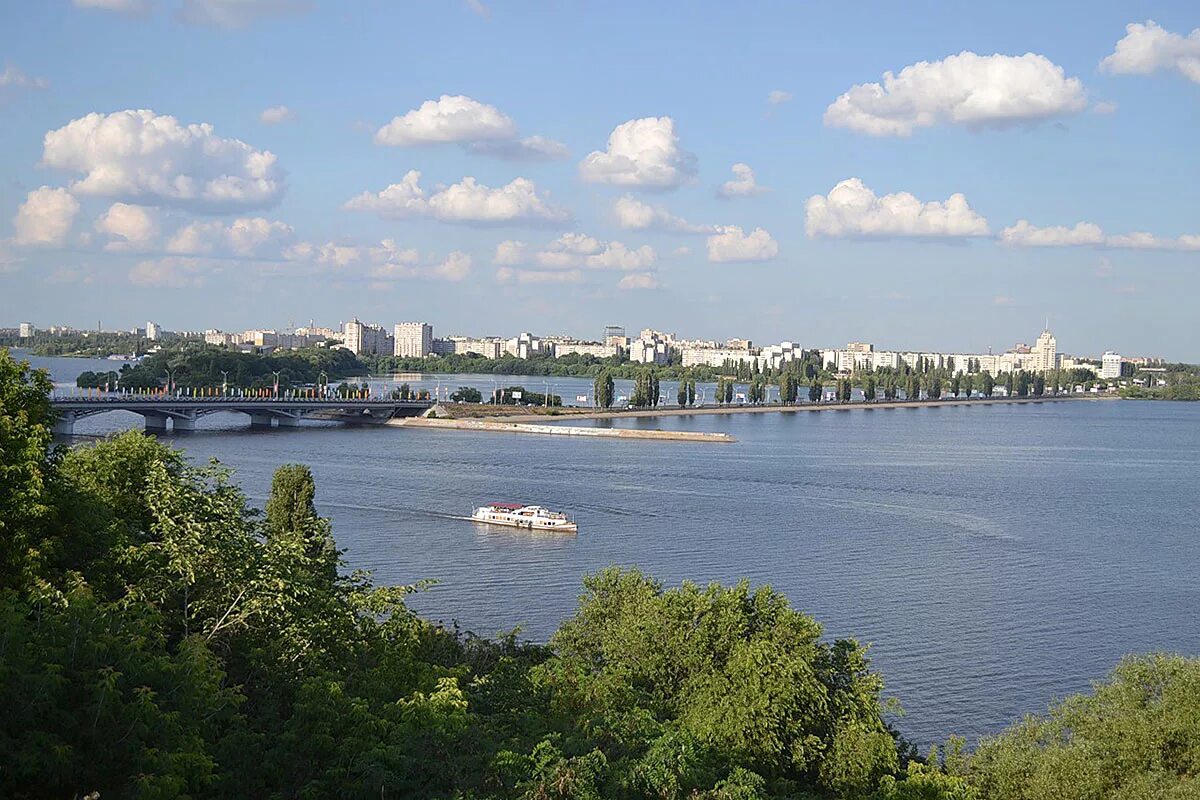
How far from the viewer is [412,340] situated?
132 metres

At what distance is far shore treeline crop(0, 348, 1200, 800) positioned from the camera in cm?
476

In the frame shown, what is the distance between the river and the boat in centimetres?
44

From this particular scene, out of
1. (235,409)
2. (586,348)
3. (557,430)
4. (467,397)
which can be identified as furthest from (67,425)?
(586,348)

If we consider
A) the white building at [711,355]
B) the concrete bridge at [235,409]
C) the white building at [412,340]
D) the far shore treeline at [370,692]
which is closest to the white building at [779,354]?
the white building at [711,355]

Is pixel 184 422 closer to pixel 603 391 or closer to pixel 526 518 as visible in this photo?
pixel 603 391

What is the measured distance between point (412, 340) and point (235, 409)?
89424mm

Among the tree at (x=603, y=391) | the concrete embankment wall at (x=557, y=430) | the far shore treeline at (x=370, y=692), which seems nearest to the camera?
the far shore treeline at (x=370, y=692)

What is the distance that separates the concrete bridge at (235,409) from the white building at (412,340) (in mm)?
81877

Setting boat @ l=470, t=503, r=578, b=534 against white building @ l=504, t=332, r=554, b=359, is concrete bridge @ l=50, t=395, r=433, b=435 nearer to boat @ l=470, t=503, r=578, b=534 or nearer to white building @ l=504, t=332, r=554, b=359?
boat @ l=470, t=503, r=578, b=534

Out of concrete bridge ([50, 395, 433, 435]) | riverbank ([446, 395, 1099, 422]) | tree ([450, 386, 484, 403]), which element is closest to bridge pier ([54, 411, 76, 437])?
concrete bridge ([50, 395, 433, 435])

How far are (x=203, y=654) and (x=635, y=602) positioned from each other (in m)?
3.87

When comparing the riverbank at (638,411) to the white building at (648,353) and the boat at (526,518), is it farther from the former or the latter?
the white building at (648,353)

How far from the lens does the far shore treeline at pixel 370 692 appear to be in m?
4.76

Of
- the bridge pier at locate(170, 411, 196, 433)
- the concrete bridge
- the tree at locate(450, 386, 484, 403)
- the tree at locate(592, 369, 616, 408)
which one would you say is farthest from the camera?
the tree at locate(450, 386, 484, 403)
